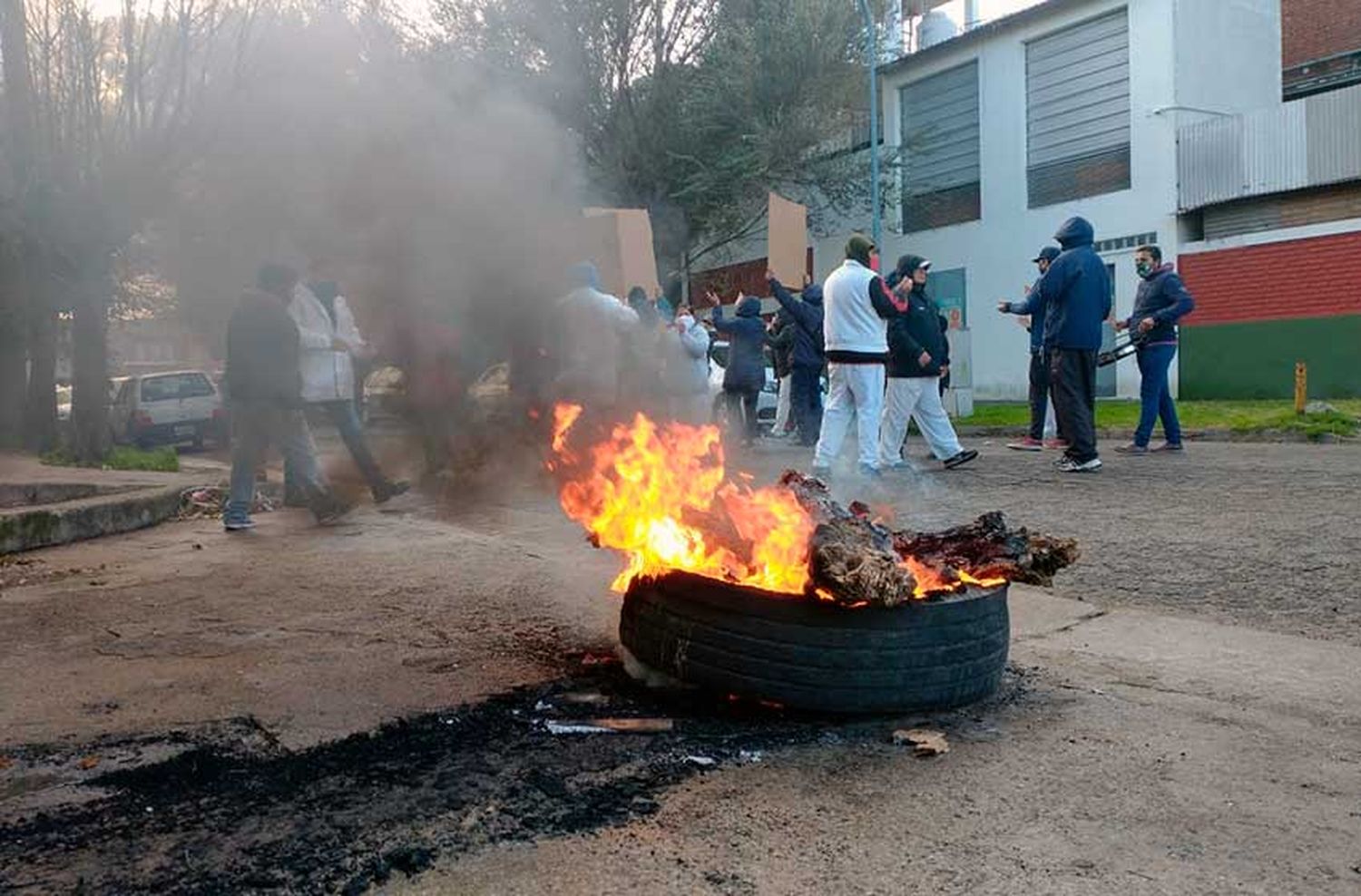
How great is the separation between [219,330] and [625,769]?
5523mm

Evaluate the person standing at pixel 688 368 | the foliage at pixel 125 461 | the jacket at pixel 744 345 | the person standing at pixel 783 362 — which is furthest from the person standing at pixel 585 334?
the foliage at pixel 125 461

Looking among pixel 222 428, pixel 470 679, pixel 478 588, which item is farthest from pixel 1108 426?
pixel 222 428

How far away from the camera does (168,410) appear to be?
18.3 metres

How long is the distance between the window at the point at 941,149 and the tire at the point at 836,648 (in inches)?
785

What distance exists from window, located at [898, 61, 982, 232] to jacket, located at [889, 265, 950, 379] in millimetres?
13900

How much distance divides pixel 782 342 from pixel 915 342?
9.99 ft

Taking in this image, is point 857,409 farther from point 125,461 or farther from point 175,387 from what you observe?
point 175,387

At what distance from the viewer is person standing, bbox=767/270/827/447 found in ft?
34.1

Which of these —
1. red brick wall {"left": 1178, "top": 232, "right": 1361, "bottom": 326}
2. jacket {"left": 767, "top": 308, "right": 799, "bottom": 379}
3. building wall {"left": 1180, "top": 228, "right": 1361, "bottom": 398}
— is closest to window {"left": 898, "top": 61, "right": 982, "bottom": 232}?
red brick wall {"left": 1178, "top": 232, "right": 1361, "bottom": 326}

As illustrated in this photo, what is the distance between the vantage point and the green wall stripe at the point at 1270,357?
16.3 m

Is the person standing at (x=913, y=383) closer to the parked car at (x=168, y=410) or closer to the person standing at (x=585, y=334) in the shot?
Answer: the person standing at (x=585, y=334)

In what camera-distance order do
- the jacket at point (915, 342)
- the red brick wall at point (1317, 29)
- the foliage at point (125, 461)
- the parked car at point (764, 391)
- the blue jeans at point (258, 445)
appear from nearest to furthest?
the blue jeans at point (258, 445), the jacket at point (915, 342), the foliage at point (125, 461), the parked car at point (764, 391), the red brick wall at point (1317, 29)

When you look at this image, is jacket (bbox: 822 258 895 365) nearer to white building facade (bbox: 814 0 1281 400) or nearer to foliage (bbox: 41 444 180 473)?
foliage (bbox: 41 444 180 473)

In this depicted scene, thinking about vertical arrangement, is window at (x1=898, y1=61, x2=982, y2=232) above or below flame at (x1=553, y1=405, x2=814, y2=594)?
above
